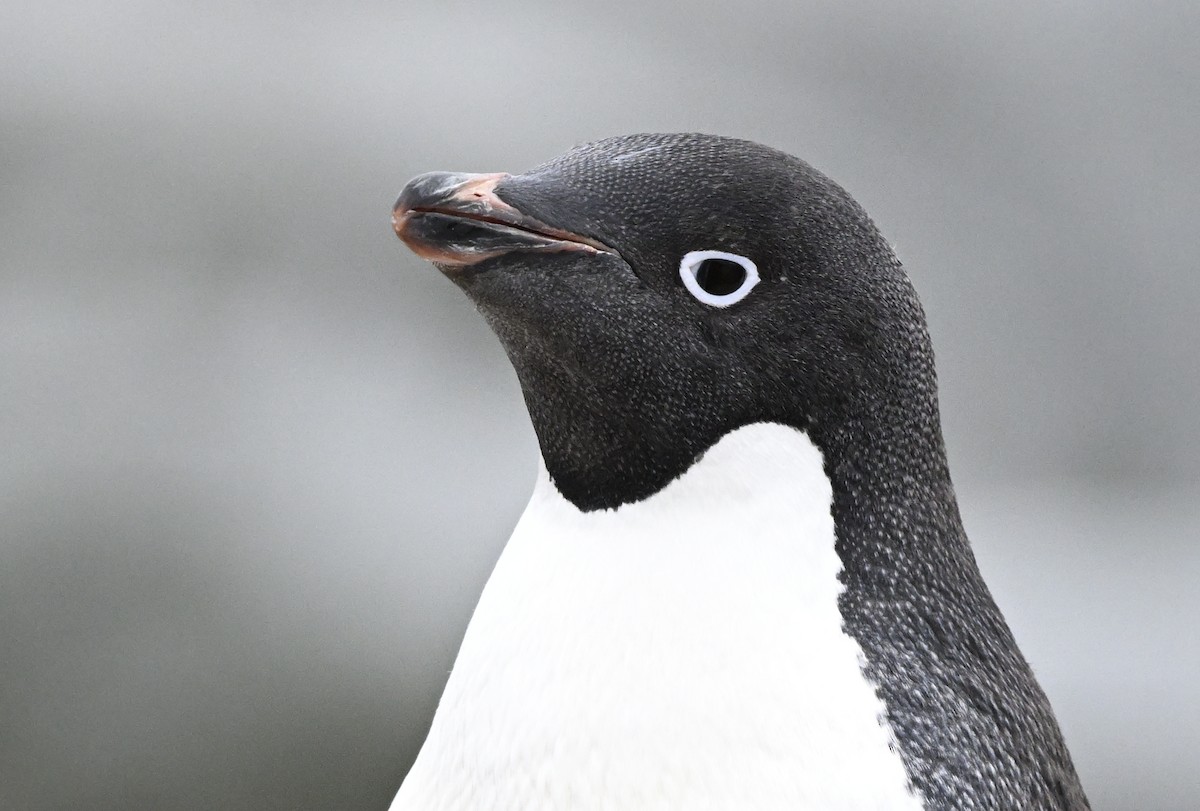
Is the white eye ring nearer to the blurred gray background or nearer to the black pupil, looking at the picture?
the black pupil

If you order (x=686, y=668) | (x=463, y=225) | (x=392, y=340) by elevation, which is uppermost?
(x=392, y=340)

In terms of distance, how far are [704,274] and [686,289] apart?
0.5 inches

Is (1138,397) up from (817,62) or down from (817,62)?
down

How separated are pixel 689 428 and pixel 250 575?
127 cm

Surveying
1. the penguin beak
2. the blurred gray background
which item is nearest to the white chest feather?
the penguin beak

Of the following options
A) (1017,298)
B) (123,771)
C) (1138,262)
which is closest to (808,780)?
(123,771)

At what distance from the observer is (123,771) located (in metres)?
1.80

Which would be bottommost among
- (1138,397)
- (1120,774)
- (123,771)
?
(123,771)

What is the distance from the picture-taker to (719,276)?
70 centimetres

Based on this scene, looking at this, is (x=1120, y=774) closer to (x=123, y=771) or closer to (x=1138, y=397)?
(x=1138, y=397)

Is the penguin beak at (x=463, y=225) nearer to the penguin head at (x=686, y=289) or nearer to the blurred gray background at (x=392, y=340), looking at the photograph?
the penguin head at (x=686, y=289)

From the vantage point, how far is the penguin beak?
681 millimetres

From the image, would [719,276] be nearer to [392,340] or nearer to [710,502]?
[710,502]

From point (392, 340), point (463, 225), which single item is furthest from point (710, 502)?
point (392, 340)
